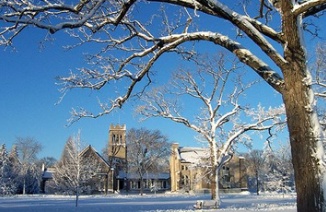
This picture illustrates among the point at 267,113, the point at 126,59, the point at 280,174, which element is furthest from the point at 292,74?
the point at 280,174

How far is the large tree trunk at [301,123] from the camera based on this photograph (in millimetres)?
5582

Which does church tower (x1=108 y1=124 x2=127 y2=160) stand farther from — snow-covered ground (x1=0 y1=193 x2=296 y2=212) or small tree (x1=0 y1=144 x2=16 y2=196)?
snow-covered ground (x1=0 y1=193 x2=296 y2=212)

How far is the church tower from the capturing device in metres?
77.2

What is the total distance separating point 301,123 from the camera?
5781 mm

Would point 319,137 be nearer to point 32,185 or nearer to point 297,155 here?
point 297,155

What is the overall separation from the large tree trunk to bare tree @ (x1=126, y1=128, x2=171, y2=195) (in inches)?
2570

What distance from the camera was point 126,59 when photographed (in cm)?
909

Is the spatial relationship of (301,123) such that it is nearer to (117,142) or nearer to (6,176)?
(6,176)

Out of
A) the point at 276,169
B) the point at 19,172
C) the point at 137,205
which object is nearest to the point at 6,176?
the point at 19,172

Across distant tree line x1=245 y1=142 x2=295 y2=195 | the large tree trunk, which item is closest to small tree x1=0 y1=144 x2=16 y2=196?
distant tree line x1=245 y1=142 x2=295 y2=195

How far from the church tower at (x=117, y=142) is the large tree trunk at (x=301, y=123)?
71175mm

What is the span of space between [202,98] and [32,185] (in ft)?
177

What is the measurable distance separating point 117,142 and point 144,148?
29.7ft

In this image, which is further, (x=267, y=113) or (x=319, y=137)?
(x=267, y=113)
